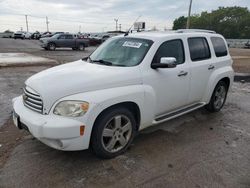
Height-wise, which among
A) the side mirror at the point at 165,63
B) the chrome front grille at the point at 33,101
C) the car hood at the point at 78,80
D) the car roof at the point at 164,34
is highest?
the car roof at the point at 164,34

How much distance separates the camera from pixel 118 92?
3621 millimetres

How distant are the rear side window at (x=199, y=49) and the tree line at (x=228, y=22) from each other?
85644 millimetres

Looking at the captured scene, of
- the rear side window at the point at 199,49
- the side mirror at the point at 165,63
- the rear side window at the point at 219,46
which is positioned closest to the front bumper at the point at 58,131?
the side mirror at the point at 165,63

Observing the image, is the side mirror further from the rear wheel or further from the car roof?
the rear wheel

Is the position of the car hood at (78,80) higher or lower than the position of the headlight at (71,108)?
higher

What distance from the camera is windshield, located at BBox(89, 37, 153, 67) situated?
4203mm

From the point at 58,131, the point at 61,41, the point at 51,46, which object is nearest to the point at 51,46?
the point at 51,46

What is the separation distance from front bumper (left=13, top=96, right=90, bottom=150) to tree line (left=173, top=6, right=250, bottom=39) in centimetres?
8842

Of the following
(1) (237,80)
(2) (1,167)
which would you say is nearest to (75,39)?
(1) (237,80)

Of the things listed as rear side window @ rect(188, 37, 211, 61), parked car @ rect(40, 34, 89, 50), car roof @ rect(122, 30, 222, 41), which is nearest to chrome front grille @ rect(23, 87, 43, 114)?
car roof @ rect(122, 30, 222, 41)

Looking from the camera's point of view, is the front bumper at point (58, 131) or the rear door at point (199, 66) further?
the rear door at point (199, 66)

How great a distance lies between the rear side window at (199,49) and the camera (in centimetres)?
494

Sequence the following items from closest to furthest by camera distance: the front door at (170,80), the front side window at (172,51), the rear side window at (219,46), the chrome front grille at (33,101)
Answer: the chrome front grille at (33,101) < the front door at (170,80) < the front side window at (172,51) < the rear side window at (219,46)

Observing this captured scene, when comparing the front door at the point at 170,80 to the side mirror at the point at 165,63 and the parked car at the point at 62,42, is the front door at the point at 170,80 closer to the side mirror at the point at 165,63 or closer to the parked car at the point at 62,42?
the side mirror at the point at 165,63
